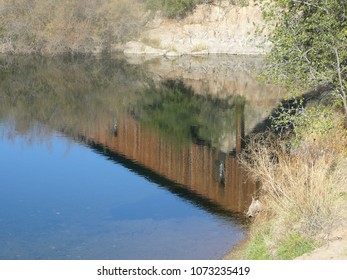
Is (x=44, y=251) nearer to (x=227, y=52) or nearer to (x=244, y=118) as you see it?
(x=244, y=118)

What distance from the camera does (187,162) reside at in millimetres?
Answer: 22078

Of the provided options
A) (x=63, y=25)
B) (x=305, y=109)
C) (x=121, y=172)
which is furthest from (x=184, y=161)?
(x=63, y=25)

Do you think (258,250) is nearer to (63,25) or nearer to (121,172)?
(121,172)

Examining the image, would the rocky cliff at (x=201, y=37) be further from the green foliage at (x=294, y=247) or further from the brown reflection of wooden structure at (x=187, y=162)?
the green foliage at (x=294, y=247)

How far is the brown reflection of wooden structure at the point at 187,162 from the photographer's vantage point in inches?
726

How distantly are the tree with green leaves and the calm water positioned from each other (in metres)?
4.00

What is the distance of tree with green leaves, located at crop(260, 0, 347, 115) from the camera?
1497 centimetres

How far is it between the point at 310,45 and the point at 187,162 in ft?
25.0

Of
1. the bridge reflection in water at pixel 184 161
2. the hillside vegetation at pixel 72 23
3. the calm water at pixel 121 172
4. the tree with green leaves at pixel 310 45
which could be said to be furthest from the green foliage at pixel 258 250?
the hillside vegetation at pixel 72 23

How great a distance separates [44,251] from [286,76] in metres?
7.19

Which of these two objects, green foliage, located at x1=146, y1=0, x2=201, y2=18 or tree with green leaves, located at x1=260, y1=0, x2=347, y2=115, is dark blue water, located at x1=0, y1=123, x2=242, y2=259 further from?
green foliage, located at x1=146, y1=0, x2=201, y2=18

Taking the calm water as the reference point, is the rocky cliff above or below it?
Result: above

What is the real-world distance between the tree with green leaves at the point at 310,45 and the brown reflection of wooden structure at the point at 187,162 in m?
4.00

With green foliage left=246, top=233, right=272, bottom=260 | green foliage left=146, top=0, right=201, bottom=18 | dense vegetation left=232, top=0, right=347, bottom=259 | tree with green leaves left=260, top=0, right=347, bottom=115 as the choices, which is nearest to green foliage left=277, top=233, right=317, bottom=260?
green foliage left=246, top=233, right=272, bottom=260
